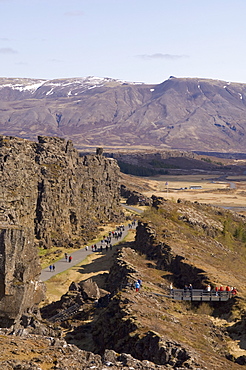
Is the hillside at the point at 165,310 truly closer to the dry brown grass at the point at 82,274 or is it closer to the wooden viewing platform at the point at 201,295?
the wooden viewing platform at the point at 201,295

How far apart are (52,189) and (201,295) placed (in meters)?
40.2

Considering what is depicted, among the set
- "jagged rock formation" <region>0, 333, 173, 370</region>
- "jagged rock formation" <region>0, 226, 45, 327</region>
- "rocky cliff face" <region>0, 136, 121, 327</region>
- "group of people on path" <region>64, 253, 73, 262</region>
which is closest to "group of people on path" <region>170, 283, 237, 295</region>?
"rocky cliff face" <region>0, 136, 121, 327</region>

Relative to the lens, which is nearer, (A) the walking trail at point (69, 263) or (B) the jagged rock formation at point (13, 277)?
(B) the jagged rock formation at point (13, 277)

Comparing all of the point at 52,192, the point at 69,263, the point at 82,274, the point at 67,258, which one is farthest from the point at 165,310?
the point at 52,192

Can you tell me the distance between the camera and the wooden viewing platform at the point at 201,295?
3850cm

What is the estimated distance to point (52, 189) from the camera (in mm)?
75688

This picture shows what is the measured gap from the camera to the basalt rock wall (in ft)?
220

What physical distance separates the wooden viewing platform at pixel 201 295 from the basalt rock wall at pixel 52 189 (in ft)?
77.7

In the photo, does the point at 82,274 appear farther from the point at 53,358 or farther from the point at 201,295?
the point at 53,358

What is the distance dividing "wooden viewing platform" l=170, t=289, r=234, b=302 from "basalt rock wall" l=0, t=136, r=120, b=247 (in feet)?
77.7

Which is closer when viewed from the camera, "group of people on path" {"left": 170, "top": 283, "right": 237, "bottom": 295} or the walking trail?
"group of people on path" {"left": 170, "top": 283, "right": 237, "bottom": 295}

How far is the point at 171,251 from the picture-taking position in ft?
166

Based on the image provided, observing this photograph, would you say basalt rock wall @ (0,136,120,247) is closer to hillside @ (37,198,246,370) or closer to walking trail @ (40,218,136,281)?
walking trail @ (40,218,136,281)

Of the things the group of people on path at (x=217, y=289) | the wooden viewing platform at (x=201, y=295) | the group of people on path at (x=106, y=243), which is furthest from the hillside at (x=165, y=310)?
the group of people on path at (x=106, y=243)
